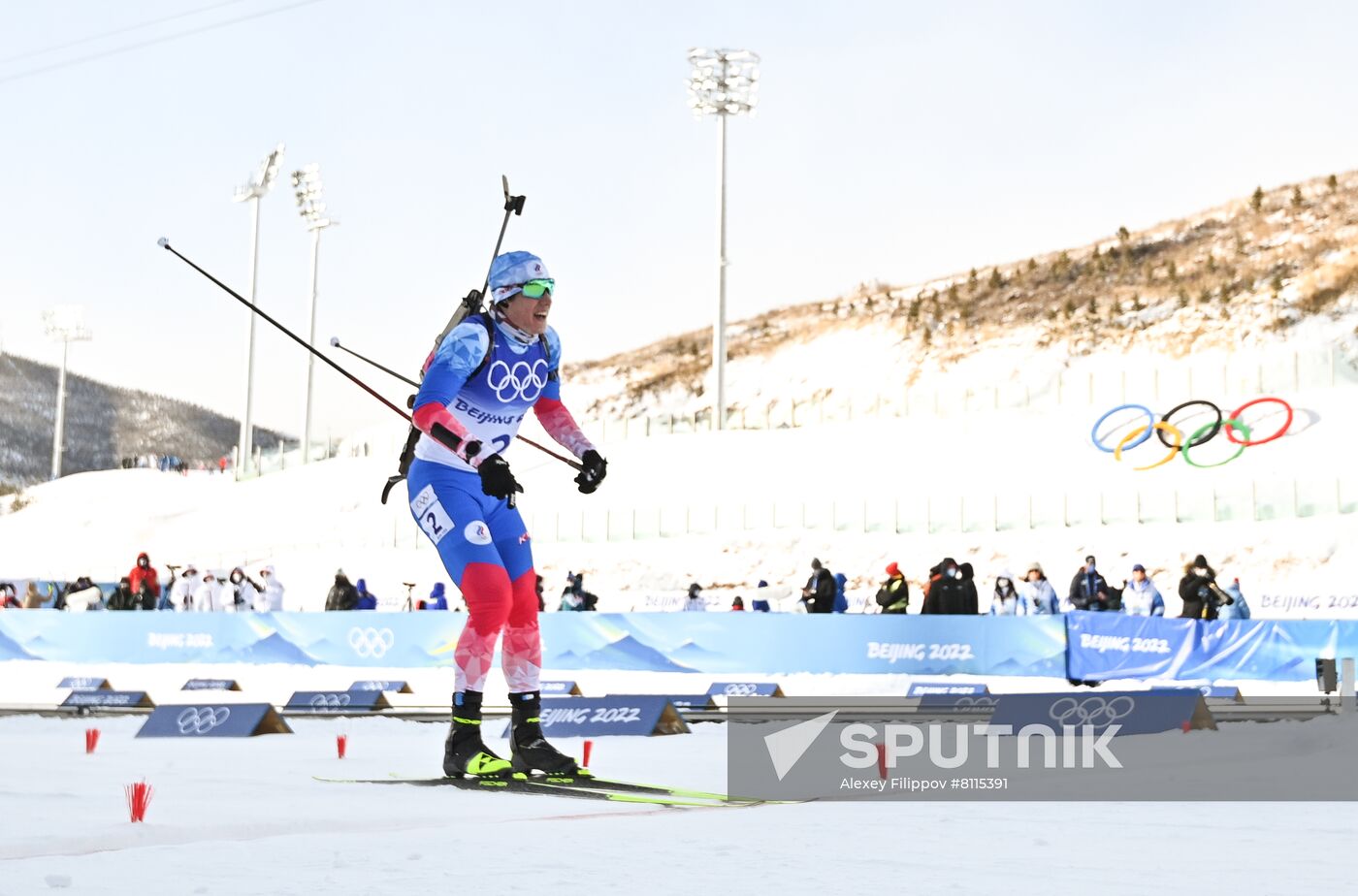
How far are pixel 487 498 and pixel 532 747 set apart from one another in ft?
3.70

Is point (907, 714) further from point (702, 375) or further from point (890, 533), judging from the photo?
point (702, 375)

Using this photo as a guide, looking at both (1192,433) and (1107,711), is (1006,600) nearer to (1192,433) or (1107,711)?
(1107,711)

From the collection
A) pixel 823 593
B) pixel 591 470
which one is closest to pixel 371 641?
pixel 823 593

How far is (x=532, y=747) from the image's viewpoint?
7184 millimetres

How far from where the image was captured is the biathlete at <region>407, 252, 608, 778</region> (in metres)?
7.20

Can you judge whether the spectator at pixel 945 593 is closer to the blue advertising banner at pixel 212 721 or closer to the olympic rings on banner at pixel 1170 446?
the blue advertising banner at pixel 212 721

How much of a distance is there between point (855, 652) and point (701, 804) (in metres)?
16.1

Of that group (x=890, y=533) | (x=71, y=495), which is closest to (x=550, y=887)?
(x=890, y=533)

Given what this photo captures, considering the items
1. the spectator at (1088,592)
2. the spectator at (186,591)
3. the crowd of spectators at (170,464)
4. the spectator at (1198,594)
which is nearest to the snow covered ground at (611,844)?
the spectator at (1198,594)

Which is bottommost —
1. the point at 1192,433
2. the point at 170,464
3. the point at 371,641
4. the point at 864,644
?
the point at 371,641

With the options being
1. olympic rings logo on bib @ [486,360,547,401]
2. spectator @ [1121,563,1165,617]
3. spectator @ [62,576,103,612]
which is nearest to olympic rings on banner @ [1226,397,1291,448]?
spectator @ [1121,563,1165,617]

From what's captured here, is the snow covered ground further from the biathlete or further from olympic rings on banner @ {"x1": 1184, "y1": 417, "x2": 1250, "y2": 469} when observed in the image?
olympic rings on banner @ {"x1": 1184, "y1": 417, "x2": 1250, "y2": 469}

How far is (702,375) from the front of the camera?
9950 centimetres

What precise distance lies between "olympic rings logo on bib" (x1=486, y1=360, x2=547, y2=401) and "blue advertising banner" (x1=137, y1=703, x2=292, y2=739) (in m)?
3.88
